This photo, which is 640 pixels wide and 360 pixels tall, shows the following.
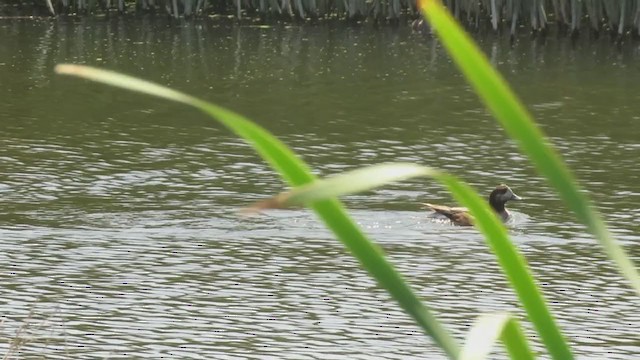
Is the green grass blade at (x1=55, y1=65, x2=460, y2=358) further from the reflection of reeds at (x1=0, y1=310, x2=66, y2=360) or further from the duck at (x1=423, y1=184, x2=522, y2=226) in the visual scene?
the duck at (x1=423, y1=184, x2=522, y2=226)

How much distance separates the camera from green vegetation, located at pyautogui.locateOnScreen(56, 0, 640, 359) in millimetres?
1694

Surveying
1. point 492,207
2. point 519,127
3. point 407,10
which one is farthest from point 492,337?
point 407,10

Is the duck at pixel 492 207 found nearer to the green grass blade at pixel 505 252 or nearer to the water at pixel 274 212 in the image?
the water at pixel 274 212

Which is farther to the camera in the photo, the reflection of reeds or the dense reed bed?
the dense reed bed

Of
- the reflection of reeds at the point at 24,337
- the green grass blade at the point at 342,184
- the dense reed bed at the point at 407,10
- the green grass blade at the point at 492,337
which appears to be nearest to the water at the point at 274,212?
the reflection of reeds at the point at 24,337

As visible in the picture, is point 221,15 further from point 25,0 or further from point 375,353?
point 375,353

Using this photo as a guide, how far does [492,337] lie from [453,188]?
0.19 meters

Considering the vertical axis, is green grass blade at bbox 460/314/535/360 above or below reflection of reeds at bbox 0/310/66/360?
above

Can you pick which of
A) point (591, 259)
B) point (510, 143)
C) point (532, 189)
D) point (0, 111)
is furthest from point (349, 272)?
point (0, 111)

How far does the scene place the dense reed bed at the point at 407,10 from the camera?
28.0m

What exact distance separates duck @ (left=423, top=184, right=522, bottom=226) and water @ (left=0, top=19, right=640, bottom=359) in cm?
12

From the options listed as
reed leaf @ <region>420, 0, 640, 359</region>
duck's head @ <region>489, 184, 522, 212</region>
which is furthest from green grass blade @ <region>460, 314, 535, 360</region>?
duck's head @ <region>489, 184, 522, 212</region>

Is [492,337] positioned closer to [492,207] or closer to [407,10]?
[492,207]

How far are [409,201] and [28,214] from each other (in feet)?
11.1
